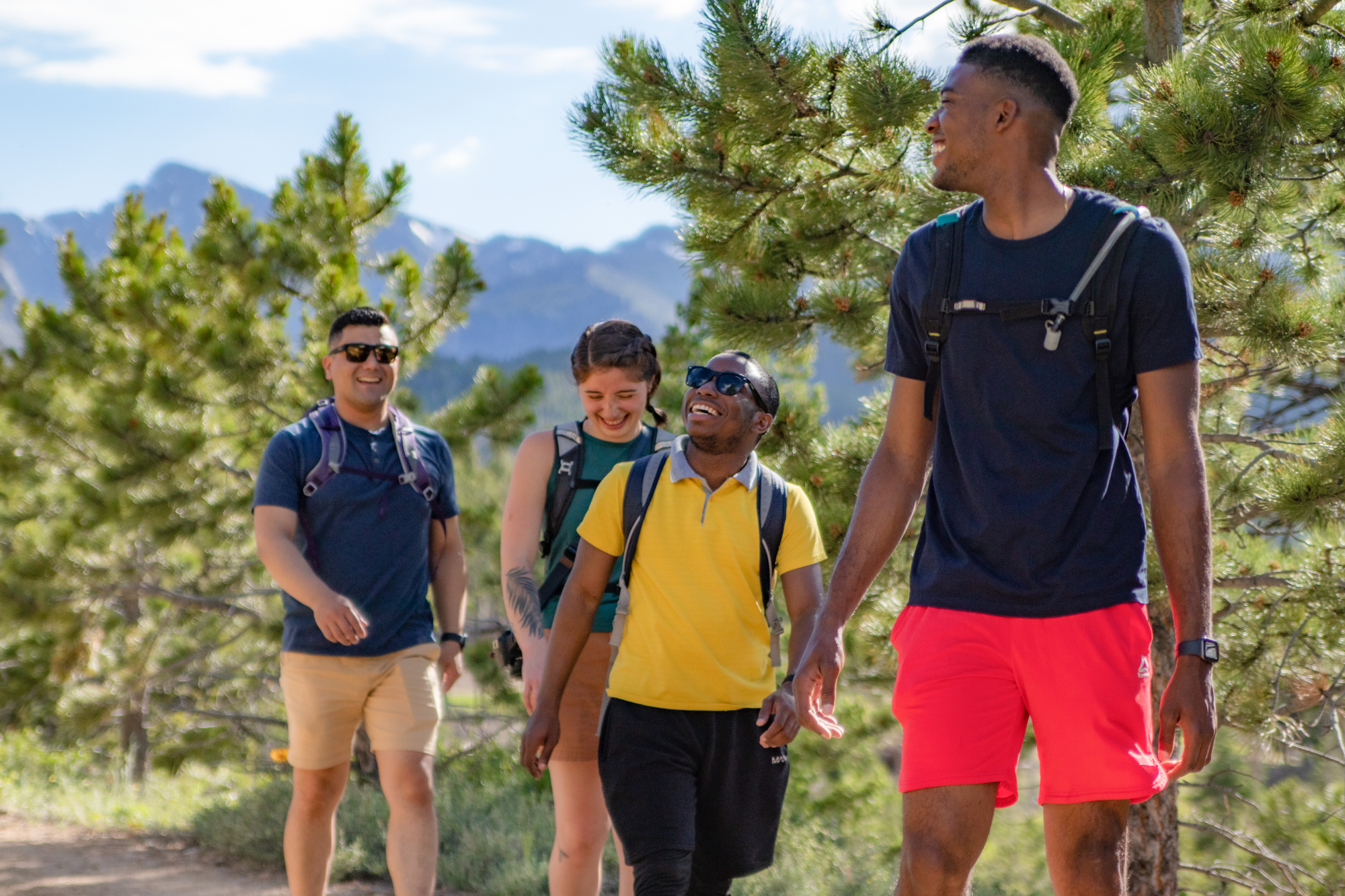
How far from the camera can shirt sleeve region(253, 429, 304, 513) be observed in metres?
4.04

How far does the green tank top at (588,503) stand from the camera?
3.56 m

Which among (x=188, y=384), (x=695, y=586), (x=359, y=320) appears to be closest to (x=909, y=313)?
(x=695, y=586)

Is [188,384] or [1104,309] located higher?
[188,384]

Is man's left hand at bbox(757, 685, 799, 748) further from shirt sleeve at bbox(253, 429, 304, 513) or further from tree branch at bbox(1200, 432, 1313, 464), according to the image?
tree branch at bbox(1200, 432, 1313, 464)

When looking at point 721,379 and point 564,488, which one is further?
point 564,488

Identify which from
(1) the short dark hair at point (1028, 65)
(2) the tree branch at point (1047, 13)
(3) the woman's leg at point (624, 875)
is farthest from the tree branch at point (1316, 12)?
(3) the woman's leg at point (624, 875)

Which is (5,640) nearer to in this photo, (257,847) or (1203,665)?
(257,847)

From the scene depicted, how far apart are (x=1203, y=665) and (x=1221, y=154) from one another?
2.77m

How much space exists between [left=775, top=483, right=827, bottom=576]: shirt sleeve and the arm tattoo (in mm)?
797

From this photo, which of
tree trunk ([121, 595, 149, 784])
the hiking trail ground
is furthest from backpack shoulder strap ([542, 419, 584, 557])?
tree trunk ([121, 595, 149, 784])

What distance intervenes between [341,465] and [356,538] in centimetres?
25

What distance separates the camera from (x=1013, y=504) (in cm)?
219

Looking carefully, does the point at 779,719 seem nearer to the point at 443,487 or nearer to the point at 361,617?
the point at 361,617

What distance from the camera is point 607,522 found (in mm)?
3158
